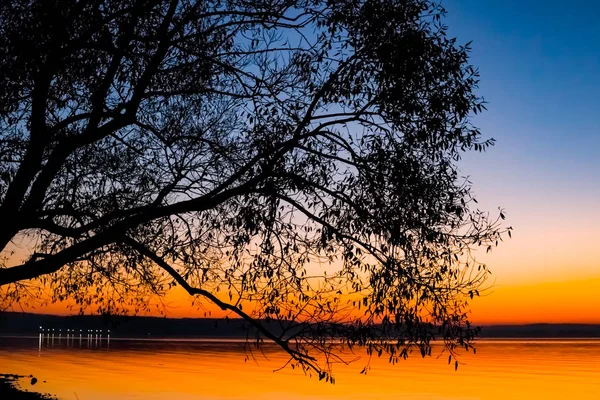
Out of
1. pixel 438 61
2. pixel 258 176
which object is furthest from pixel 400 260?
pixel 438 61

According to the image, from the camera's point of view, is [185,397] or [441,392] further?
[441,392]

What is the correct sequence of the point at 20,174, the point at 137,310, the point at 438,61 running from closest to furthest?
the point at 20,174 < the point at 438,61 < the point at 137,310

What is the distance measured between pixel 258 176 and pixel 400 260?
2565mm

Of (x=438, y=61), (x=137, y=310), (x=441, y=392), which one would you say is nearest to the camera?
(x=438, y=61)

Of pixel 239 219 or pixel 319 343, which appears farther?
pixel 239 219

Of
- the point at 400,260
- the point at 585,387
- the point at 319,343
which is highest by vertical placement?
the point at 400,260

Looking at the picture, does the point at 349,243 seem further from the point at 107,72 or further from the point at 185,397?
the point at 185,397

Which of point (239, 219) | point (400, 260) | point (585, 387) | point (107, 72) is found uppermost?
point (107, 72)

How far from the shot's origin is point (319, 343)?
11.0 meters

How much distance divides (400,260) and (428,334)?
121cm

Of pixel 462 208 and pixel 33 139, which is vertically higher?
pixel 33 139

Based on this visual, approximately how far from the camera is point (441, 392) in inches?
1689

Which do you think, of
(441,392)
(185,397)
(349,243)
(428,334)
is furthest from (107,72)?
(441,392)

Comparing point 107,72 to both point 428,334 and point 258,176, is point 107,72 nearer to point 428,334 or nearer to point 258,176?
point 258,176
